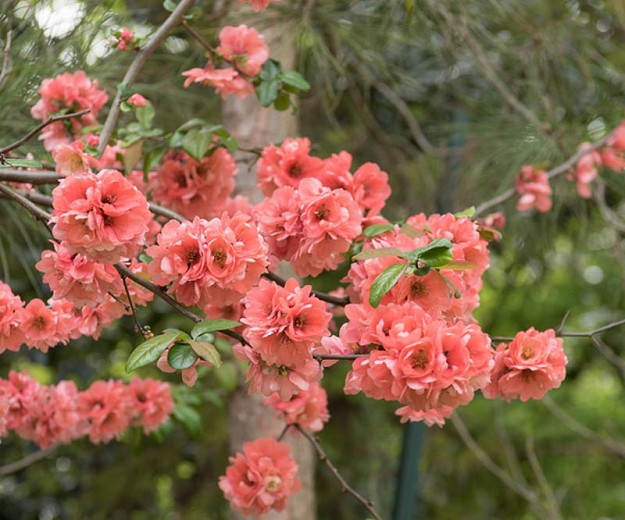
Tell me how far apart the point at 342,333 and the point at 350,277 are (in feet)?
0.36

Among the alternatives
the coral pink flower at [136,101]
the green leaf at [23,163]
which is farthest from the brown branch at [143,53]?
the green leaf at [23,163]

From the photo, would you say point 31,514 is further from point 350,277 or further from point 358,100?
point 350,277

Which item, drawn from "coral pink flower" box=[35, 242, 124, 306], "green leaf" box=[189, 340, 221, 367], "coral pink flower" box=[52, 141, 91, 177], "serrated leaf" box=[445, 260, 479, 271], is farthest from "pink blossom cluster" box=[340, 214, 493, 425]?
"coral pink flower" box=[52, 141, 91, 177]

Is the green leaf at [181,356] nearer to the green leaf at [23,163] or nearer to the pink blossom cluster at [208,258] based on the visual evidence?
the pink blossom cluster at [208,258]

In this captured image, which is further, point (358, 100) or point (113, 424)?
point (358, 100)

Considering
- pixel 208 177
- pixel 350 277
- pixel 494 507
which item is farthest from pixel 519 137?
pixel 494 507

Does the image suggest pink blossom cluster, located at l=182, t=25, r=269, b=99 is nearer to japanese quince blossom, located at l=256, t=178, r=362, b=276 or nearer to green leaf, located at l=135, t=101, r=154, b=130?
green leaf, located at l=135, t=101, r=154, b=130

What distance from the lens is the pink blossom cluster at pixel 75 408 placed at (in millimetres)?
1057

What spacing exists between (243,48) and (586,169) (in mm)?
702

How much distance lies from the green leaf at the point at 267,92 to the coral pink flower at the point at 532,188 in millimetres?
495

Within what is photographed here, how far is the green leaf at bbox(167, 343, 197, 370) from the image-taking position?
636mm

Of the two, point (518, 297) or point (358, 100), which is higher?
point (358, 100)

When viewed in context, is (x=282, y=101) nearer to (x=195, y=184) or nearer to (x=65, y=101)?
(x=195, y=184)

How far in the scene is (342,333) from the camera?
689 mm
